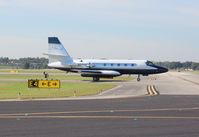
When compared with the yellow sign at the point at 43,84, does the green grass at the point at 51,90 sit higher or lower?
lower

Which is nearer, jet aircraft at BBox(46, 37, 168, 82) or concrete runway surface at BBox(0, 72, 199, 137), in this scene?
concrete runway surface at BBox(0, 72, 199, 137)

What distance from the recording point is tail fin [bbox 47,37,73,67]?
240 feet

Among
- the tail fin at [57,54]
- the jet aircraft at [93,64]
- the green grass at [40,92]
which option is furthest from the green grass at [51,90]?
the tail fin at [57,54]

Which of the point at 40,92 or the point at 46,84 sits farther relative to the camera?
the point at 46,84

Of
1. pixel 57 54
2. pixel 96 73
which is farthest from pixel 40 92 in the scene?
pixel 57 54

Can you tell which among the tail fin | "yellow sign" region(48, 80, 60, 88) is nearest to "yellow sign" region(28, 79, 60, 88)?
"yellow sign" region(48, 80, 60, 88)

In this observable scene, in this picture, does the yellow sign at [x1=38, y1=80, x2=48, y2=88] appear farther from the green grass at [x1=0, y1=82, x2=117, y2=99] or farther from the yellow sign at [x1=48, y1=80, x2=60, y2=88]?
the green grass at [x1=0, y1=82, x2=117, y2=99]

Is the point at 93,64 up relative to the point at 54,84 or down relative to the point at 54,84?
up

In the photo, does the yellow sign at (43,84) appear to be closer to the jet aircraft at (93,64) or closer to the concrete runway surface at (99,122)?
the concrete runway surface at (99,122)

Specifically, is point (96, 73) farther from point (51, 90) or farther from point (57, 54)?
point (51, 90)

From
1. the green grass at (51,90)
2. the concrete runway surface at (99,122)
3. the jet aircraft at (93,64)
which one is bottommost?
the green grass at (51,90)

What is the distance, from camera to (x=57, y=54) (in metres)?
73.5

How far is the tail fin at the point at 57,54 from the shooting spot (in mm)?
73250

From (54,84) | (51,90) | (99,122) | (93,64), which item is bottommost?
(51,90)
